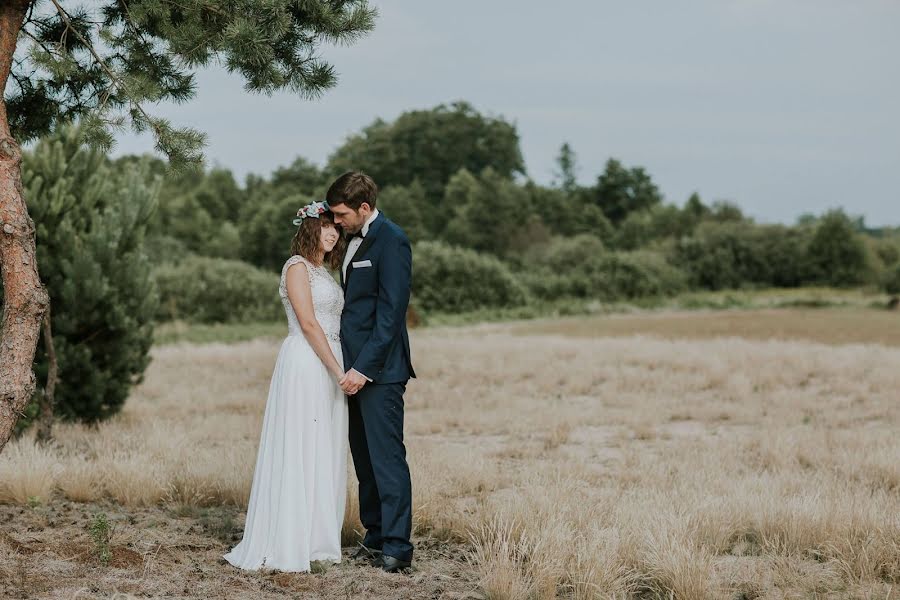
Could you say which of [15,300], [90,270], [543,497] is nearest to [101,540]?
[15,300]

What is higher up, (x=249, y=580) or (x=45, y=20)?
(x=45, y=20)

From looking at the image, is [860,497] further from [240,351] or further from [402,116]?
[402,116]

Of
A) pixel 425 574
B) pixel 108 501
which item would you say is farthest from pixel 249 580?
pixel 108 501

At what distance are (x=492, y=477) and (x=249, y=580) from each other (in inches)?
120

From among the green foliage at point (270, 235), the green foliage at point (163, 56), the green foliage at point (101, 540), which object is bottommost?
the green foliage at point (101, 540)

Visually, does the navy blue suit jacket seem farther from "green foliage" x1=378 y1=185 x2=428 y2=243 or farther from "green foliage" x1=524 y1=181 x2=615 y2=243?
"green foliage" x1=524 y1=181 x2=615 y2=243

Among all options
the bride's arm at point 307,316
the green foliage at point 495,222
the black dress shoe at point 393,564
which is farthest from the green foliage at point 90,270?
the green foliage at point 495,222

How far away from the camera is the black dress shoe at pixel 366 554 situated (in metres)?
5.48

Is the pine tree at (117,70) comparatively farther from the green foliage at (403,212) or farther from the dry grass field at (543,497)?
the green foliage at (403,212)

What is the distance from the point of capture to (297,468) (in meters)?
5.27

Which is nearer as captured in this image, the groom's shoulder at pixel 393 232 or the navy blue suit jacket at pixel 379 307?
the navy blue suit jacket at pixel 379 307

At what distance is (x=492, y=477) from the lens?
7629 millimetres

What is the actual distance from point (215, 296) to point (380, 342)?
3214 centimetres

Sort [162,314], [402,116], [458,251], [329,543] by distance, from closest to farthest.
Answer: [329,543] < [162,314] < [458,251] < [402,116]
